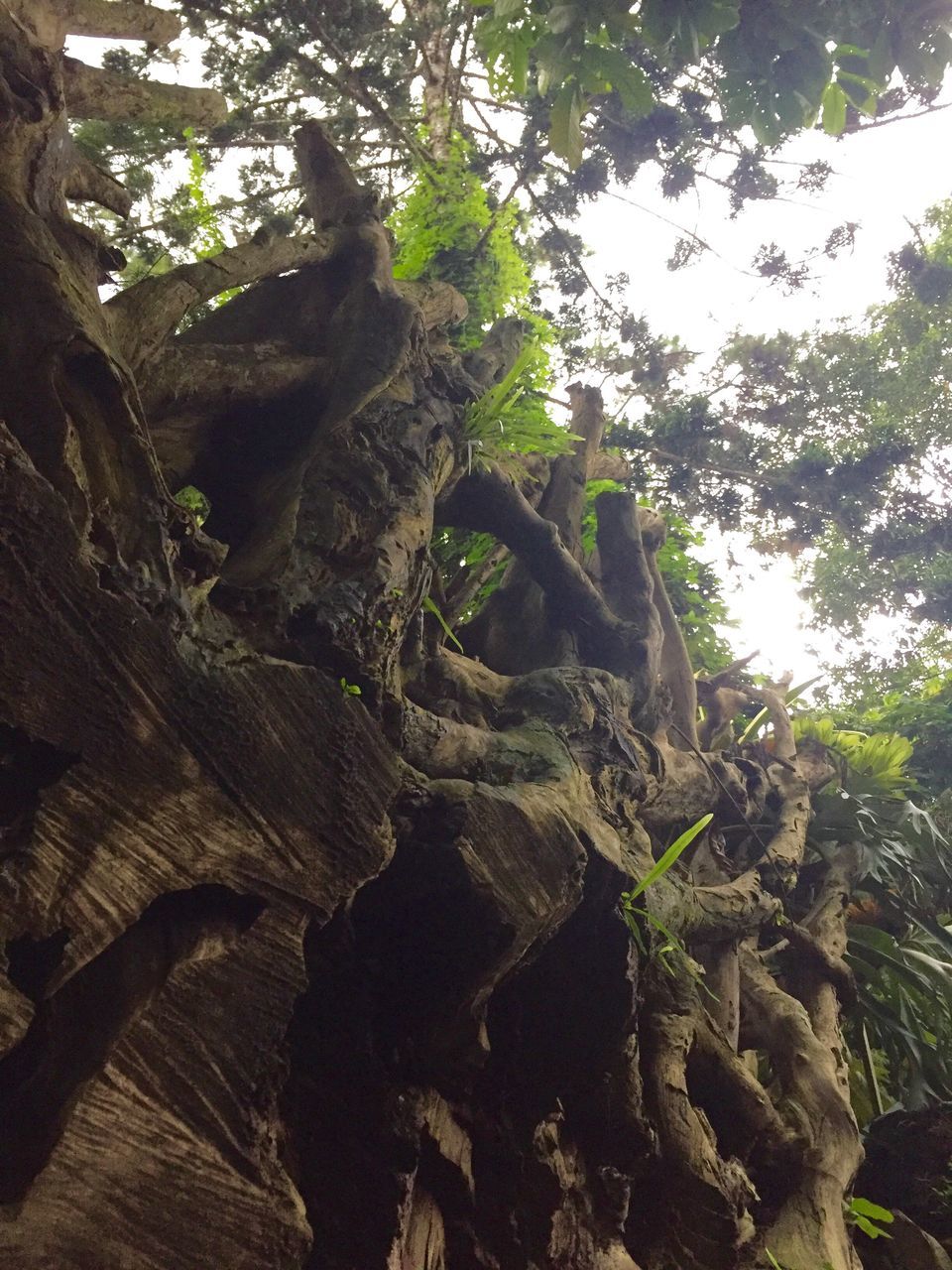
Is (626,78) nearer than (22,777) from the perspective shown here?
No

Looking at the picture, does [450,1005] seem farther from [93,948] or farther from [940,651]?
[940,651]

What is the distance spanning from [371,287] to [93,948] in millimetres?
2739

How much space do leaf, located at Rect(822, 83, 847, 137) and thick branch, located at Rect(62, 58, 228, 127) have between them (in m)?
2.47

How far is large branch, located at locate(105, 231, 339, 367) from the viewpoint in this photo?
8.57 ft

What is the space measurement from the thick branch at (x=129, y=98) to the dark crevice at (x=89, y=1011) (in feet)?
9.65

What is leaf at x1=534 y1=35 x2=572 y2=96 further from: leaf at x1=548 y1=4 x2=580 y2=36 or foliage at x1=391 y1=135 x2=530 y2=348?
foliage at x1=391 y1=135 x2=530 y2=348

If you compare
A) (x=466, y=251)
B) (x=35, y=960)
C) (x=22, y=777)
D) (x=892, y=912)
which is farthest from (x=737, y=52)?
(x=892, y=912)

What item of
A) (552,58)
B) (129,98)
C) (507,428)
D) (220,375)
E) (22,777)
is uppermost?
(552,58)

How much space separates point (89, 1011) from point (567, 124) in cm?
299

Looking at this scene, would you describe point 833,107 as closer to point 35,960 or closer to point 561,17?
point 561,17

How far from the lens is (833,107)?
3279 mm

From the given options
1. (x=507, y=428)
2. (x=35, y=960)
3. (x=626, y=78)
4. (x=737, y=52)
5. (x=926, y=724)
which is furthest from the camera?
(x=926, y=724)

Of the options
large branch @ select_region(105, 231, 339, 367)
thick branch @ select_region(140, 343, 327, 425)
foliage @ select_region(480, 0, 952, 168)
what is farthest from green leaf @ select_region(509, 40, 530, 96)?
thick branch @ select_region(140, 343, 327, 425)

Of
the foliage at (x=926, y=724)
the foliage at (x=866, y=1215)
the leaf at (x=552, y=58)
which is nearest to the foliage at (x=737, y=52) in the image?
the leaf at (x=552, y=58)
